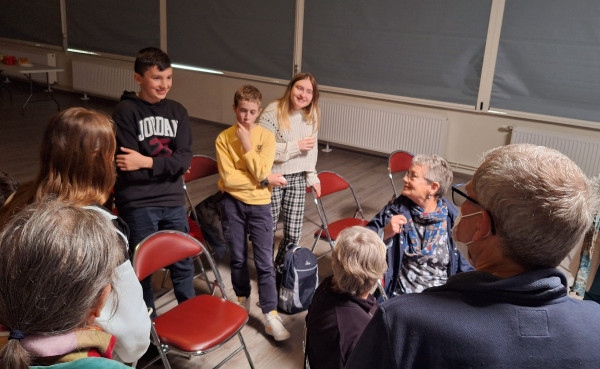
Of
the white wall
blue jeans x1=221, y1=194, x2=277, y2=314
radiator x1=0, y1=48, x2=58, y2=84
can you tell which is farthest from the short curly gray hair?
radiator x1=0, y1=48, x2=58, y2=84

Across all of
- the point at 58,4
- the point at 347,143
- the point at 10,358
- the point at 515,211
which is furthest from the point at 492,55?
the point at 58,4

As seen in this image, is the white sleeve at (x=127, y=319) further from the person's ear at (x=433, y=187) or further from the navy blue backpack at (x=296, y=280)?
the person's ear at (x=433, y=187)

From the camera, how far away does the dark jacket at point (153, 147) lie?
2521 millimetres

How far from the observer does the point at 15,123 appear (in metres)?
7.59

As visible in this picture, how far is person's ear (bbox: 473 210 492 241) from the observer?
1.11 meters

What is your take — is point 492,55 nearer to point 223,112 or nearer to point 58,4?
point 223,112

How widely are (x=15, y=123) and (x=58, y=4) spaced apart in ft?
11.4

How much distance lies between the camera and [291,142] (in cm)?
330

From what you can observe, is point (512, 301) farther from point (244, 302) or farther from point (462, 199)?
point (244, 302)

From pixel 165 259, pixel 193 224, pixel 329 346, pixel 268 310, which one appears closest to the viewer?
pixel 329 346

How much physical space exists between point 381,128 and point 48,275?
6270 mm

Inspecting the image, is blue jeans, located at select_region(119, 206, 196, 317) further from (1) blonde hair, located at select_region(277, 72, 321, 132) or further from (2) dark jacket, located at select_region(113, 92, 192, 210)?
(1) blonde hair, located at select_region(277, 72, 321, 132)

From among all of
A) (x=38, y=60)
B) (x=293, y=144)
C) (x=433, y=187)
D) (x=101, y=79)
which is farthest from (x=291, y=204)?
(x=38, y=60)

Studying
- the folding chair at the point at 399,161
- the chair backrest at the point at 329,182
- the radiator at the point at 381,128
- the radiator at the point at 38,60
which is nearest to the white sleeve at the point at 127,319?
the chair backrest at the point at 329,182
